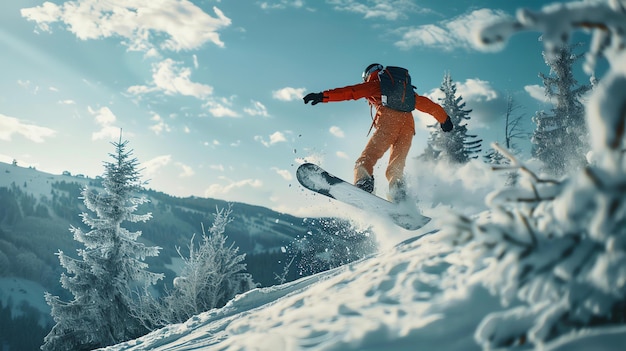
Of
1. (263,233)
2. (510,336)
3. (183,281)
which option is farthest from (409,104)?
(263,233)

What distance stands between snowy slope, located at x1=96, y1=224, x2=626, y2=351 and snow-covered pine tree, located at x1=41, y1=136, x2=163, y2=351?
14.7 meters

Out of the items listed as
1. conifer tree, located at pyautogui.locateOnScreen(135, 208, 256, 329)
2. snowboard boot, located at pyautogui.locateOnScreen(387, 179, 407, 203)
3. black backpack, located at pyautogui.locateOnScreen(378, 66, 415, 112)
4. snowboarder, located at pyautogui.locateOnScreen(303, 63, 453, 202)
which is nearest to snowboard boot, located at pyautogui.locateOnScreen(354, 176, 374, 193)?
snowboarder, located at pyautogui.locateOnScreen(303, 63, 453, 202)

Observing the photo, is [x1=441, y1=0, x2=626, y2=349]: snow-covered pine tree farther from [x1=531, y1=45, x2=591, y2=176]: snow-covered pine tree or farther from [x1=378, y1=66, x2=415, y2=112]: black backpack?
[x1=531, y1=45, x2=591, y2=176]: snow-covered pine tree

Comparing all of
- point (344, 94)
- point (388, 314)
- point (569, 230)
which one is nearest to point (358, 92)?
point (344, 94)

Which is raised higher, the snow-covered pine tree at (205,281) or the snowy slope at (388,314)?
the snowy slope at (388,314)

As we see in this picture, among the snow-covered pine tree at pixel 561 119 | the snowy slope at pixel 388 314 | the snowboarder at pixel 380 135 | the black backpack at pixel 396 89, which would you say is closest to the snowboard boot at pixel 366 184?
the snowboarder at pixel 380 135

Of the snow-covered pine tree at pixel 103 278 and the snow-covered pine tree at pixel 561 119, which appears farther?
the snow-covered pine tree at pixel 561 119

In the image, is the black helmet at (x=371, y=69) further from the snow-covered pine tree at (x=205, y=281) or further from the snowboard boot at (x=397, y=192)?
the snow-covered pine tree at (x=205, y=281)

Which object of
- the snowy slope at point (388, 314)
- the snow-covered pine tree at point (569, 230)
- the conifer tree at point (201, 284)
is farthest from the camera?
the conifer tree at point (201, 284)

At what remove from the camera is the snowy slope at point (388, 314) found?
2.10 m

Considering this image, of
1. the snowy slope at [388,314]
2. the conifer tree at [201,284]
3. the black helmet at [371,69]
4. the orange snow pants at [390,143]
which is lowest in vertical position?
the conifer tree at [201,284]

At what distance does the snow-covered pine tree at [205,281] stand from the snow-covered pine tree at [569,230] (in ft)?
46.7

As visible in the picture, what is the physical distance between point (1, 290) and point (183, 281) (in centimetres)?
11331

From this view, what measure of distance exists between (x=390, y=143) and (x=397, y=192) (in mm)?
766
